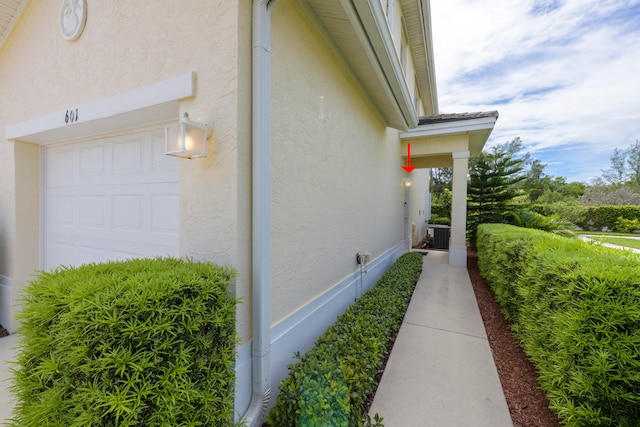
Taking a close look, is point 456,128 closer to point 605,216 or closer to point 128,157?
point 128,157

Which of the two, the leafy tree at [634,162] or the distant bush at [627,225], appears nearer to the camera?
the distant bush at [627,225]

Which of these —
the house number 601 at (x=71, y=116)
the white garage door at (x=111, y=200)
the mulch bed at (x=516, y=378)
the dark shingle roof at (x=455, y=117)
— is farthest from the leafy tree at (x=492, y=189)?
the house number 601 at (x=71, y=116)

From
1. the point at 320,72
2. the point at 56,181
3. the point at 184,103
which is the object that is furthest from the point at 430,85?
the point at 56,181

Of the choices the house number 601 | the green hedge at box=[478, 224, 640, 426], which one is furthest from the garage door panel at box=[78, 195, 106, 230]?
the green hedge at box=[478, 224, 640, 426]

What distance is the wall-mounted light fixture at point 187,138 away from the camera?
2035 mm

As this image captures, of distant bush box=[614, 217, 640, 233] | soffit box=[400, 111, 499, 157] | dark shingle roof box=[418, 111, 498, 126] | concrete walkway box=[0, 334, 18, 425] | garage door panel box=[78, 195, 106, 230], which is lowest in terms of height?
concrete walkway box=[0, 334, 18, 425]

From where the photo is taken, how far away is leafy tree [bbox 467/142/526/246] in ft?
35.1

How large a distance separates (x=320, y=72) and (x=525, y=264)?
12.1 feet

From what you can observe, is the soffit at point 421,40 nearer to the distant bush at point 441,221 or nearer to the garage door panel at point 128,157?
the distant bush at point 441,221

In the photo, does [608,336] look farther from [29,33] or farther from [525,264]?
[29,33]

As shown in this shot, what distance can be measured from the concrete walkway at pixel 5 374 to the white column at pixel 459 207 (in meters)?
9.21

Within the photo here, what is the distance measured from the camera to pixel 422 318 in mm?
4609

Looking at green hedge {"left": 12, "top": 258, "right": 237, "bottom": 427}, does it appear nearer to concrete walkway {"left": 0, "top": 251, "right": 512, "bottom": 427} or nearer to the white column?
concrete walkway {"left": 0, "top": 251, "right": 512, "bottom": 427}

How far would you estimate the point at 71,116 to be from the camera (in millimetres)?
3236
